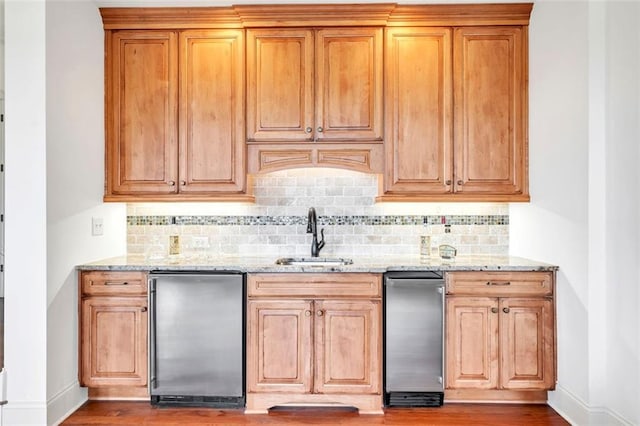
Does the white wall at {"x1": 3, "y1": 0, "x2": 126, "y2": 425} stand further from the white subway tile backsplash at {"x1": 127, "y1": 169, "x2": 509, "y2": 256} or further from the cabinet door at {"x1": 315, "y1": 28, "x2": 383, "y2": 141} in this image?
the cabinet door at {"x1": 315, "y1": 28, "x2": 383, "y2": 141}

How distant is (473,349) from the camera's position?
2715mm

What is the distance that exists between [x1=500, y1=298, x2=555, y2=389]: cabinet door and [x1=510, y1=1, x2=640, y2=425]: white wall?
0.25 ft

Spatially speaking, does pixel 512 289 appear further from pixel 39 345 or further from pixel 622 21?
pixel 39 345

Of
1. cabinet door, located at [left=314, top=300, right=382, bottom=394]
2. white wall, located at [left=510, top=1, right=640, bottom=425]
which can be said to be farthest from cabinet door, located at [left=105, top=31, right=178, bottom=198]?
white wall, located at [left=510, top=1, right=640, bottom=425]

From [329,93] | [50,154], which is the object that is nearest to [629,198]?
[329,93]

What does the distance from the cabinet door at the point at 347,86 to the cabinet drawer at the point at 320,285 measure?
3.21 ft

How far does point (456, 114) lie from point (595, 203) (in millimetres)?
1041

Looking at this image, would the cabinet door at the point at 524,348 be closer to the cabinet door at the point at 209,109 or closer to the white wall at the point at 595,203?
the white wall at the point at 595,203

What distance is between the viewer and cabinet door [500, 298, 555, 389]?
107 inches

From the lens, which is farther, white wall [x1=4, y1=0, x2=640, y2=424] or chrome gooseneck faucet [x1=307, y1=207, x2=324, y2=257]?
chrome gooseneck faucet [x1=307, y1=207, x2=324, y2=257]

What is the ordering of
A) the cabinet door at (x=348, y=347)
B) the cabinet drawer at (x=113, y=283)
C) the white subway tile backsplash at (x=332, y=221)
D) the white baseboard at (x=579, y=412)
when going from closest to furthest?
the white baseboard at (x=579, y=412) → the cabinet door at (x=348, y=347) → the cabinet drawer at (x=113, y=283) → the white subway tile backsplash at (x=332, y=221)

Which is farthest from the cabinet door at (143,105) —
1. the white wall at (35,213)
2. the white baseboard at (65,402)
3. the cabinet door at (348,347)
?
the cabinet door at (348,347)

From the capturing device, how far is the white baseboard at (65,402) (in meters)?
2.53

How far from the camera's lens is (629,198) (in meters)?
2.30
